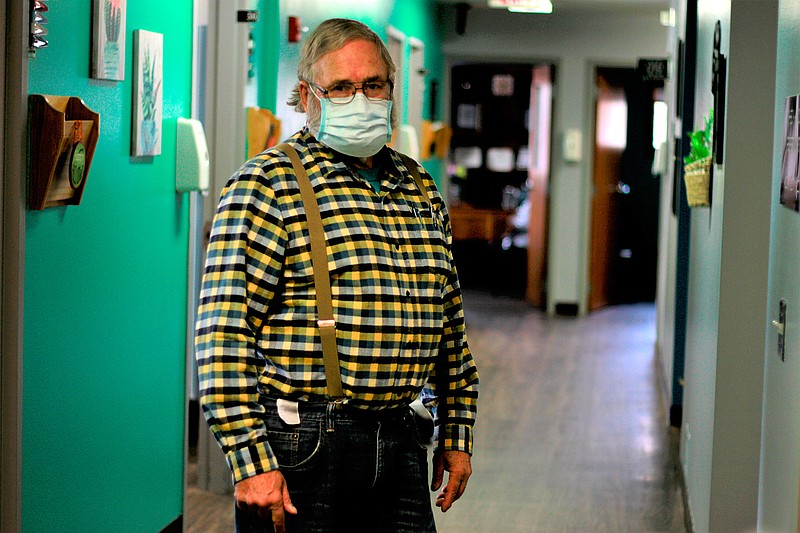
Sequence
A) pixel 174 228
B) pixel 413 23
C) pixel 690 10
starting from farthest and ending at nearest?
pixel 413 23, pixel 690 10, pixel 174 228

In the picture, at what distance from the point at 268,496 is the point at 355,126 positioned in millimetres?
626

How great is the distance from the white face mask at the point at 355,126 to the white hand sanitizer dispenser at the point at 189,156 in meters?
1.64

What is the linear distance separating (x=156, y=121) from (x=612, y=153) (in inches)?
312

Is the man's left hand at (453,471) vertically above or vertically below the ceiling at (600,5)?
below

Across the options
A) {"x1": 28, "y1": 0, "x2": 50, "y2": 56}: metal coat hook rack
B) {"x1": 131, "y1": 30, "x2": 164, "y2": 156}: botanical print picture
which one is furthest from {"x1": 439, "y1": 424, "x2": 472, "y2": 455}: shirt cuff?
{"x1": 131, "y1": 30, "x2": 164, "y2": 156}: botanical print picture

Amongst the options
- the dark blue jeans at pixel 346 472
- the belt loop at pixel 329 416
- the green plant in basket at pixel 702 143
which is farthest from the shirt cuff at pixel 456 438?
the green plant in basket at pixel 702 143

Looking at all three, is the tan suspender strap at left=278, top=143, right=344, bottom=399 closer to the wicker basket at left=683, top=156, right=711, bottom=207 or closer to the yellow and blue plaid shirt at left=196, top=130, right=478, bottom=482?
the yellow and blue plaid shirt at left=196, top=130, right=478, bottom=482

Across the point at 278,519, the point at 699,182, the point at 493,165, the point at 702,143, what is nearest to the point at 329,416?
the point at 278,519

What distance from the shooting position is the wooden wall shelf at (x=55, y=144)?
2572 mm

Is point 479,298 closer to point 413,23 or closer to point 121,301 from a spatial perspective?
point 413,23

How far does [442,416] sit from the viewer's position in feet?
7.24

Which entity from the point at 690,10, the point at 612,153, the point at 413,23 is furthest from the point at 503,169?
the point at 690,10

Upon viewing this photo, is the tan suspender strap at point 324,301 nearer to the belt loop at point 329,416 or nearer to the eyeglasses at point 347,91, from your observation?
the belt loop at point 329,416

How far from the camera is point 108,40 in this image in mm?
2969
